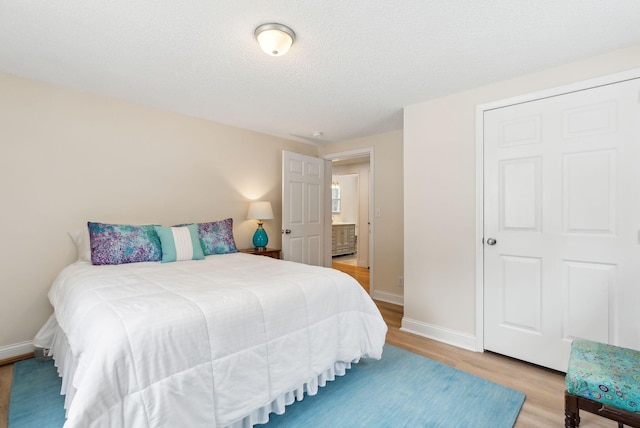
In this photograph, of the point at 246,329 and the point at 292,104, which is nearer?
the point at 246,329

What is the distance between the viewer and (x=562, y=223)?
7.11 ft

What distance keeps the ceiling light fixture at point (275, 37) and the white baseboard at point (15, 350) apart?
2951 millimetres

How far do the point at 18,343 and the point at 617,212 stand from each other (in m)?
4.51

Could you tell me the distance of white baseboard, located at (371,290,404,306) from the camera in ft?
12.7

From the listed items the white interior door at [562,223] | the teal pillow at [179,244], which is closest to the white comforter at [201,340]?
the teal pillow at [179,244]

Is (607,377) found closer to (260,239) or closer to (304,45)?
(304,45)

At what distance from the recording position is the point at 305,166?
168 inches

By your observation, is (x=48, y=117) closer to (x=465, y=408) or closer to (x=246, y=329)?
(x=246, y=329)

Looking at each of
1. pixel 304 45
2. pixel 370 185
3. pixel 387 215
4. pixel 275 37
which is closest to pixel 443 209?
pixel 387 215

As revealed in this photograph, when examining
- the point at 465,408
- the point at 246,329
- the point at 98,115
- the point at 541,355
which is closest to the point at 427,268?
the point at 541,355

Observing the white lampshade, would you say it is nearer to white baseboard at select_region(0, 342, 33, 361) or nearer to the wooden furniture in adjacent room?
white baseboard at select_region(0, 342, 33, 361)

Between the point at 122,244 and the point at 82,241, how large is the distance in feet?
1.37

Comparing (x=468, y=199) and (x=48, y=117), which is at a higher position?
(x=48, y=117)

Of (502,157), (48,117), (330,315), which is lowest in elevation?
(330,315)
